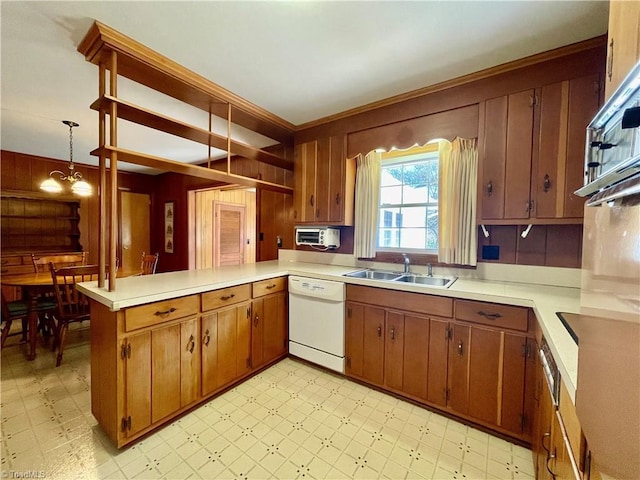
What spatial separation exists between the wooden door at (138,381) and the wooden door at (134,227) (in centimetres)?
444

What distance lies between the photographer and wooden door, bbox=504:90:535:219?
6.29ft

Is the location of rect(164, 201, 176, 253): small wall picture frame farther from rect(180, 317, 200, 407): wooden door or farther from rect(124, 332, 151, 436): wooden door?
rect(124, 332, 151, 436): wooden door

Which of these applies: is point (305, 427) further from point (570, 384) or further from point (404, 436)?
point (570, 384)

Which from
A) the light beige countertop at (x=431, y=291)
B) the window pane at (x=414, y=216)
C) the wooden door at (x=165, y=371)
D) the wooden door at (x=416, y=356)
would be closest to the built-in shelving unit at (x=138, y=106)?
the light beige countertop at (x=431, y=291)

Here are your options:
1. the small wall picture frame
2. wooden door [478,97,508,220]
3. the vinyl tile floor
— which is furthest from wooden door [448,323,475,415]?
the small wall picture frame

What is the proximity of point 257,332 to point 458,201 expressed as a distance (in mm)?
2076

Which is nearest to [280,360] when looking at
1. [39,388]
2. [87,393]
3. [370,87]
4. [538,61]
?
[87,393]

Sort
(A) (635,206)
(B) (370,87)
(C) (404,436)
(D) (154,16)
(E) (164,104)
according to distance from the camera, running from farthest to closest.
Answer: (E) (164,104)
(B) (370,87)
(C) (404,436)
(D) (154,16)
(A) (635,206)

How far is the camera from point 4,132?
133 inches

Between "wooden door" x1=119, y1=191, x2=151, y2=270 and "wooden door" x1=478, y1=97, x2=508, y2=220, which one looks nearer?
"wooden door" x1=478, y1=97, x2=508, y2=220

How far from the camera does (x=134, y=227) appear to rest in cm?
551

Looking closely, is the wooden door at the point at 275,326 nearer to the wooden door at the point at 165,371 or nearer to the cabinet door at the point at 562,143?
the wooden door at the point at 165,371

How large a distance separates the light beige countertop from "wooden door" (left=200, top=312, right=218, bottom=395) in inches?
9.7

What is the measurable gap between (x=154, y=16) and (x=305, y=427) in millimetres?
2723
